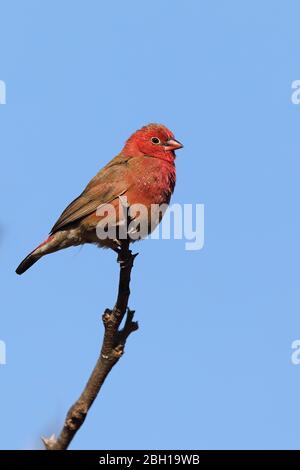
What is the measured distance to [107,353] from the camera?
4.80 meters

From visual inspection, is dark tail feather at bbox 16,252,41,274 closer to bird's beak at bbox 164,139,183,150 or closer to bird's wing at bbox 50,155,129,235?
bird's wing at bbox 50,155,129,235

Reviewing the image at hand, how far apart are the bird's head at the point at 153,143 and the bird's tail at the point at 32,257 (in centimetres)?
133

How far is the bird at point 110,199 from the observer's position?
7.75 meters

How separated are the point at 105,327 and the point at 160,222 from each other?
2.82 meters

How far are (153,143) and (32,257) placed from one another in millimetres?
1687

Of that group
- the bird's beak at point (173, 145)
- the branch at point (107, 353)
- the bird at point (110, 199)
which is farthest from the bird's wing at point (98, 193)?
the branch at point (107, 353)

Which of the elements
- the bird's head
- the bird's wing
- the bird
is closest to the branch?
the bird

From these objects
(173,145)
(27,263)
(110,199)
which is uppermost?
(173,145)

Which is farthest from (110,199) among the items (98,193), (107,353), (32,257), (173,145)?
(107,353)

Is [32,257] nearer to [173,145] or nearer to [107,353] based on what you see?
[173,145]

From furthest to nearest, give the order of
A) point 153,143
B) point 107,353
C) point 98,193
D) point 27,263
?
point 153,143 → point 98,193 → point 27,263 → point 107,353

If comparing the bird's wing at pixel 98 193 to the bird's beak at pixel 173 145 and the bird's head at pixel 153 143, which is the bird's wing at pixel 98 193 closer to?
the bird's head at pixel 153 143

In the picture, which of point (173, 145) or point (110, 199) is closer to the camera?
point (110, 199)
